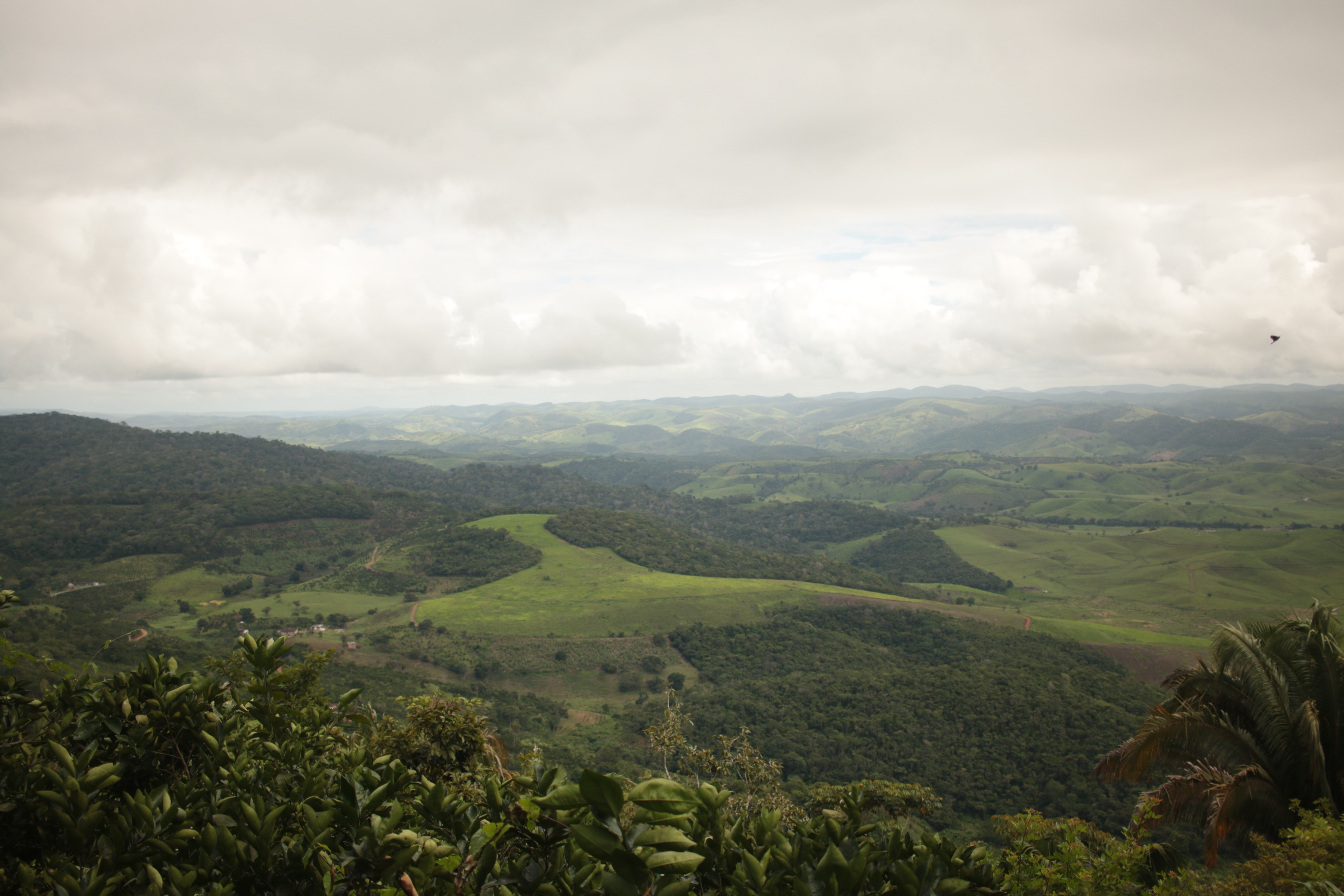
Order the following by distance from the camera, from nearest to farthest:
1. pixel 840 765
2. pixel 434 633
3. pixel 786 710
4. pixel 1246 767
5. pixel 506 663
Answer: pixel 1246 767 → pixel 840 765 → pixel 786 710 → pixel 506 663 → pixel 434 633

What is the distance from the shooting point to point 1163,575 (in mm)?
154750

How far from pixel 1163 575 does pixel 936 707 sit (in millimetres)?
120881

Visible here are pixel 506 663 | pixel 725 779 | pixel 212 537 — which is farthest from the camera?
pixel 212 537

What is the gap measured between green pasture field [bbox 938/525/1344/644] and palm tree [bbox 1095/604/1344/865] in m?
103

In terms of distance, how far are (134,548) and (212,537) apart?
44.8 ft

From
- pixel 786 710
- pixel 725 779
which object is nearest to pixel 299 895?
pixel 725 779

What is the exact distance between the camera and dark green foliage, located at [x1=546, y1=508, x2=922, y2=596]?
5674 inches

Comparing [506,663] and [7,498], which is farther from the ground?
[7,498]

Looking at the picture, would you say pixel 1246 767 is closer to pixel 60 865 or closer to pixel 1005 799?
pixel 60 865

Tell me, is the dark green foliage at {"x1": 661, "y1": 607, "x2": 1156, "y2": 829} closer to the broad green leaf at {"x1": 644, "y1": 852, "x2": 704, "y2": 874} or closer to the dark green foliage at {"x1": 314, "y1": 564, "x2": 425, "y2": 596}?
the dark green foliage at {"x1": 314, "y1": 564, "x2": 425, "y2": 596}

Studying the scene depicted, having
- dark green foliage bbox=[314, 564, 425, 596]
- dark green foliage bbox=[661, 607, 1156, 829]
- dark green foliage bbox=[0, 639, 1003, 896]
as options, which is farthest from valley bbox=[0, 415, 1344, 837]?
dark green foliage bbox=[0, 639, 1003, 896]

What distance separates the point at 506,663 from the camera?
92.6 metres

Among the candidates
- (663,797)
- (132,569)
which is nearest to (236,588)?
(132,569)

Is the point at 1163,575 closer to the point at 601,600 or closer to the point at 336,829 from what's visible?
the point at 601,600
